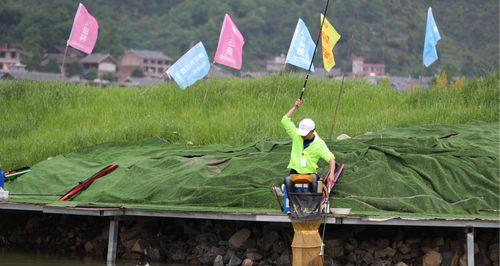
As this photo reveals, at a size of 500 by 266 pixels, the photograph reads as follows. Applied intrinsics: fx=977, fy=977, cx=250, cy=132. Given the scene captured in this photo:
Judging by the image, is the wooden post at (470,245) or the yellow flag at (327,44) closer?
the wooden post at (470,245)

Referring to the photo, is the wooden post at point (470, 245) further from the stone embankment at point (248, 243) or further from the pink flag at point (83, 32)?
the pink flag at point (83, 32)

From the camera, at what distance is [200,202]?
12.7 metres

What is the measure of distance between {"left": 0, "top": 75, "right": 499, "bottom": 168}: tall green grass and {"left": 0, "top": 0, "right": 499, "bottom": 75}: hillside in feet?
113

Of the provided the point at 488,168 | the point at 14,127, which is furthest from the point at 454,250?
the point at 14,127

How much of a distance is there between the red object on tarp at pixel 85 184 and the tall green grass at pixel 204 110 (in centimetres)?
341

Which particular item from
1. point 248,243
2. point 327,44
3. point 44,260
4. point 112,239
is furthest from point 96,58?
point 248,243

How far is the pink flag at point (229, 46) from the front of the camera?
1994cm

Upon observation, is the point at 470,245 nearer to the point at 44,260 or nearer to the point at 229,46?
the point at 44,260

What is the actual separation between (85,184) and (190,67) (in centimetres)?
596

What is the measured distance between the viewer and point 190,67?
19.8m

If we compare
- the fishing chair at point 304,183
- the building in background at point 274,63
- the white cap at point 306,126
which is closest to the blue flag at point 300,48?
the white cap at point 306,126

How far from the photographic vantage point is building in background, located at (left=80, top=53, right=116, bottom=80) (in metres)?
67.4

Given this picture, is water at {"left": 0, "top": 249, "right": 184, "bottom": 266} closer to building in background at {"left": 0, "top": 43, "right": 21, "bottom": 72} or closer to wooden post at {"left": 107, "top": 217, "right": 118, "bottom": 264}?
wooden post at {"left": 107, "top": 217, "right": 118, "bottom": 264}

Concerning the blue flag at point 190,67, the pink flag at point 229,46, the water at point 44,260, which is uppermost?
the pink flag at point 229,46
